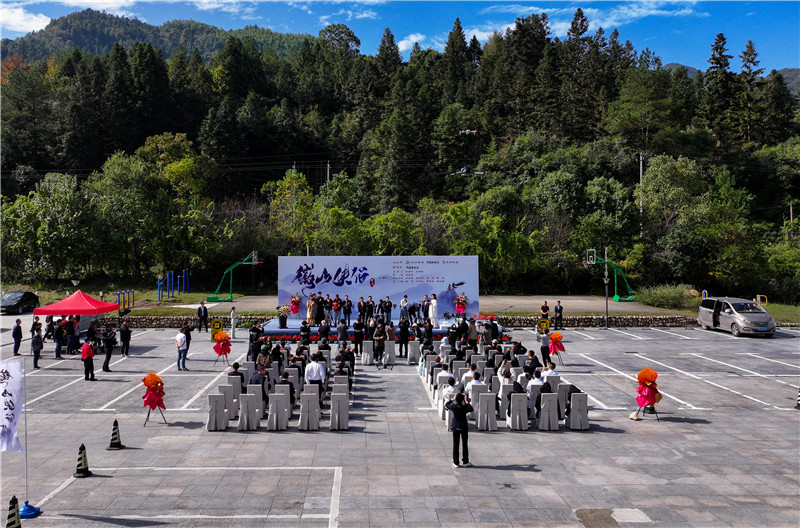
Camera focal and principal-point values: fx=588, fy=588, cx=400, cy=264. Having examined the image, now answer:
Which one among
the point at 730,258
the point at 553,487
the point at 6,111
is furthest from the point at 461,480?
the point at 6,111

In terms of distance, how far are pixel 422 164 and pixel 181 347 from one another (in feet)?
160

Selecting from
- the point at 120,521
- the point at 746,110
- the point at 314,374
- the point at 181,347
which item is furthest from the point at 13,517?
the point at 746,110

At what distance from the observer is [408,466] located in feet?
38.5

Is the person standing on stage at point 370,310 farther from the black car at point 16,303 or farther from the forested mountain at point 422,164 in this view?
the black car at point 16,303

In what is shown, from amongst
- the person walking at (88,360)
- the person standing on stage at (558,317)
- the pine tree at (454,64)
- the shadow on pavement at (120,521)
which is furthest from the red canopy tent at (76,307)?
the pine tree at (454,64)

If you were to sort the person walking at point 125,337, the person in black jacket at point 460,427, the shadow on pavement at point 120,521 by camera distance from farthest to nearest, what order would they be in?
the person walking at point 125,337 < the person in black jacket at point 460,427 < the shadow on pavement at point 120,521

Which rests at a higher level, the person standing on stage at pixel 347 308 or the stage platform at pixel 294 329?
the person standing on stage at pixel 347 308

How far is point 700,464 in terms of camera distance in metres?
12.0

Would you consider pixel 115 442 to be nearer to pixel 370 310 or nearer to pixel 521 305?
pixel 370 310

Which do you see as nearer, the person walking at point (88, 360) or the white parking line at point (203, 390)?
the white parking line at point (203, 390)

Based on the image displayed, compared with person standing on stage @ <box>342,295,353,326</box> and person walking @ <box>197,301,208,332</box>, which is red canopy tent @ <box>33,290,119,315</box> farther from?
person standing on stage @ <box>342,295,353,326</box>

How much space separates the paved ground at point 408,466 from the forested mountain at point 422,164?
92.8 feet

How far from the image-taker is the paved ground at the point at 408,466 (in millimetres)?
9609

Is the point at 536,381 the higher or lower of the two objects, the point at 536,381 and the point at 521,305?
the lower
